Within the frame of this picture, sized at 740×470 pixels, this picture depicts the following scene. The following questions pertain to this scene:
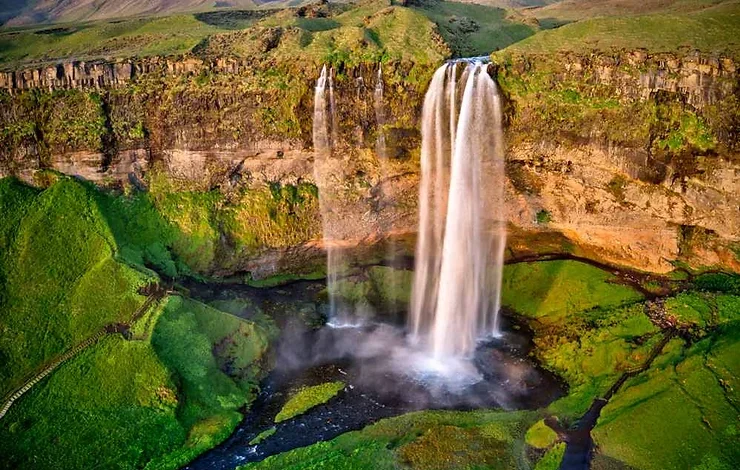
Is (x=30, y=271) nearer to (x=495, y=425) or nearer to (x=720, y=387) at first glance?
(x=495, y=425)

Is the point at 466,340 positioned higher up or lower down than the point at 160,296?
lower down

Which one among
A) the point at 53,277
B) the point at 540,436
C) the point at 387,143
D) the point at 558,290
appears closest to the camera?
the point at 540,436

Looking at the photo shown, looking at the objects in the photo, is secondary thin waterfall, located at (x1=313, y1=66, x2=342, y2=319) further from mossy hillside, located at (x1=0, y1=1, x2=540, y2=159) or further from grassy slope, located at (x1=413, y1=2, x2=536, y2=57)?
grassy slope, located at (x1=413, y1=2, x2=536, y2=57)

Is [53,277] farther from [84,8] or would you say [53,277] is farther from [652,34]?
[84,8]

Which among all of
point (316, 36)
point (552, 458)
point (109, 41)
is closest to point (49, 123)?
point (109, 41)

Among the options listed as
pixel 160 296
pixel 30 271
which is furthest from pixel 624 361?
pixel 30 271

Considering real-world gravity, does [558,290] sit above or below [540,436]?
above
